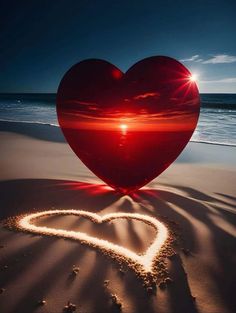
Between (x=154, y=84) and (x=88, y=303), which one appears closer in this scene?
(x=88, y=303)

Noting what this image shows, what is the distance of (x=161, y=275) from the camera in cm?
228

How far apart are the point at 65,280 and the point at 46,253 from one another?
15.9 inches

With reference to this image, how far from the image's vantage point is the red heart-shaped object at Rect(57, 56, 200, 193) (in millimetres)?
3416

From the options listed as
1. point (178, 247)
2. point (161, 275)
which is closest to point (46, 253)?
point (161, 275)

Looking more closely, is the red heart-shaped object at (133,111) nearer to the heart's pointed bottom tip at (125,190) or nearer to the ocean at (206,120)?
the heart's pointed bottom tip at (125,190)

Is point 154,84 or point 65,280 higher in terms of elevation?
point 154,84

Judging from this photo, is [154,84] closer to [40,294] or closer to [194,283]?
[194,283]

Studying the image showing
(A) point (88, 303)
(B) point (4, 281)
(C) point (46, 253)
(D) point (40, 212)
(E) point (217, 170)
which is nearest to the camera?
(A) point (88, 303)

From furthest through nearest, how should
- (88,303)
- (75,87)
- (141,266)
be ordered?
(75,87) → (141,266) → (88,303)

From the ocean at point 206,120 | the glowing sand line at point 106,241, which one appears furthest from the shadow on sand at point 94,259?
the ocean at point 206,120

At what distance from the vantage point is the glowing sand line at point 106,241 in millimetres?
2473

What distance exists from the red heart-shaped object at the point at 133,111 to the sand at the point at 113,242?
1.73ft

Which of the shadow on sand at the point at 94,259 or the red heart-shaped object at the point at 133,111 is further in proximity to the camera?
the red heart-shaped object at the point at 133,111

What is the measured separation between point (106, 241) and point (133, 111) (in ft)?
5.01
